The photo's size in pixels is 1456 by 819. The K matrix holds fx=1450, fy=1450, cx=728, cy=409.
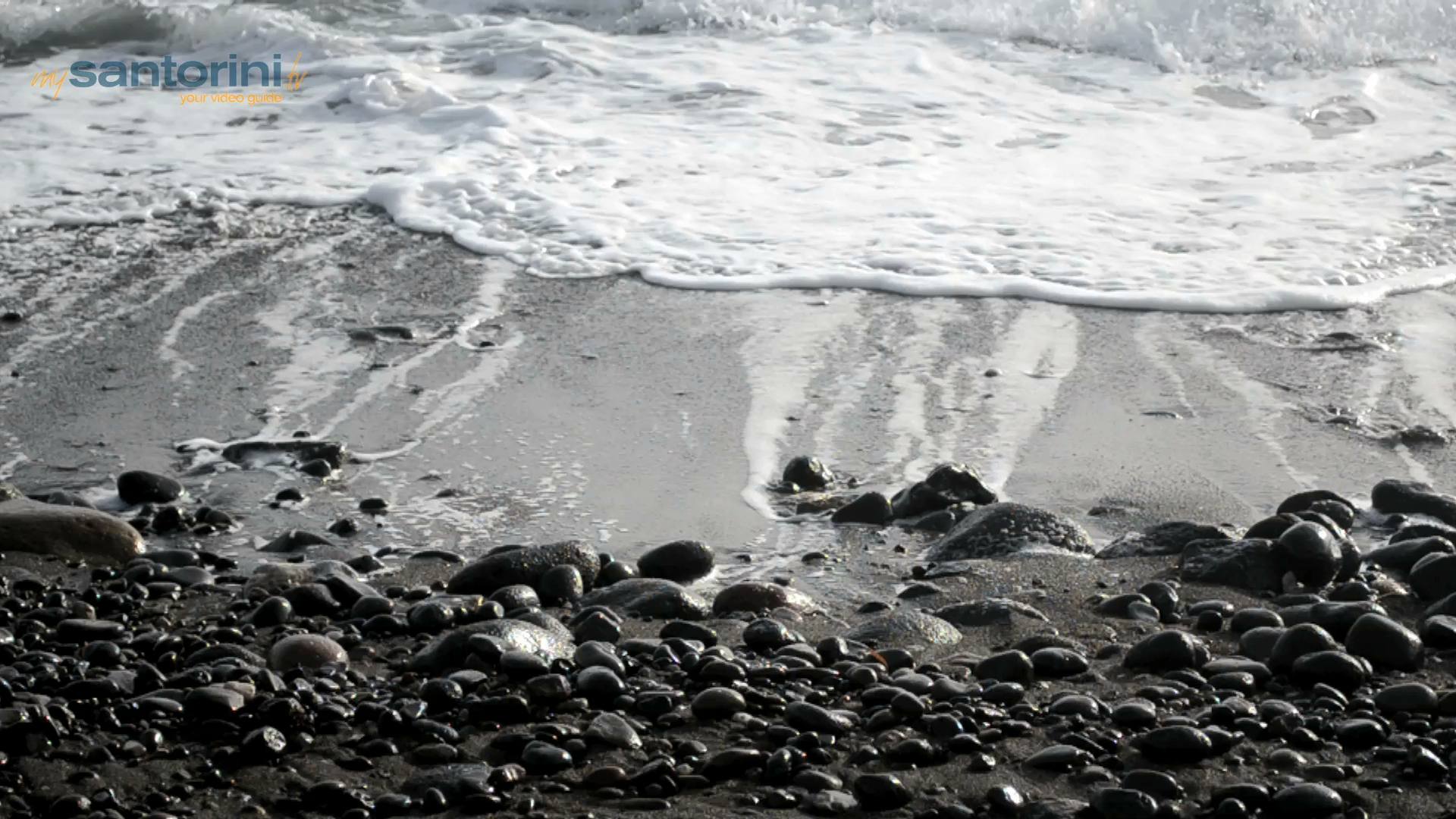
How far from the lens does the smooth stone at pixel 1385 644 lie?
2.89 m

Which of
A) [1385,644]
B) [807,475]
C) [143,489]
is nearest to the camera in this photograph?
[1385,644]

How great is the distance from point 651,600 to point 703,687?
55 cm

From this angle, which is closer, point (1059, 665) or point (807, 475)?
point (1059, 665)

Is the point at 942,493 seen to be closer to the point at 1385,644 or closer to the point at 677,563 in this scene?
the point at 677,563

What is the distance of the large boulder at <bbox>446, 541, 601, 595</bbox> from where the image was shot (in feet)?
11.3

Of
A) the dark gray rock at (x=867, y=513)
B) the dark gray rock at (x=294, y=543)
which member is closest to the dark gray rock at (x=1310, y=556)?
the dark gray rock at (x=867, y=513)

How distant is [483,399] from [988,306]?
210 centimetres

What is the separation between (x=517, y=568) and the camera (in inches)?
135

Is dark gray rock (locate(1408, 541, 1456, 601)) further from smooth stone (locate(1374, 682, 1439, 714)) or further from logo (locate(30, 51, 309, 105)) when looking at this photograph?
logo (locate(30, 51, 309, 105))

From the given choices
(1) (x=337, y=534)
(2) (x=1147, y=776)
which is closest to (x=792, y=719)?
(2) (x=1147, y=776)

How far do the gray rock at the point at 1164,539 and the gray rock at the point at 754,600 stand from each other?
2.81 ft

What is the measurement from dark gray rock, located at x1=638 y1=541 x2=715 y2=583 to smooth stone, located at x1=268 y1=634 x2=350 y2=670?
87 cm

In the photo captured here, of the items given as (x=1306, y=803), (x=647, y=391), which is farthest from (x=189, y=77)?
(x=1306, y=803)

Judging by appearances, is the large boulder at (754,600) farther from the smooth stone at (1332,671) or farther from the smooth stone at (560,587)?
the smooth stone at (1332,671)
